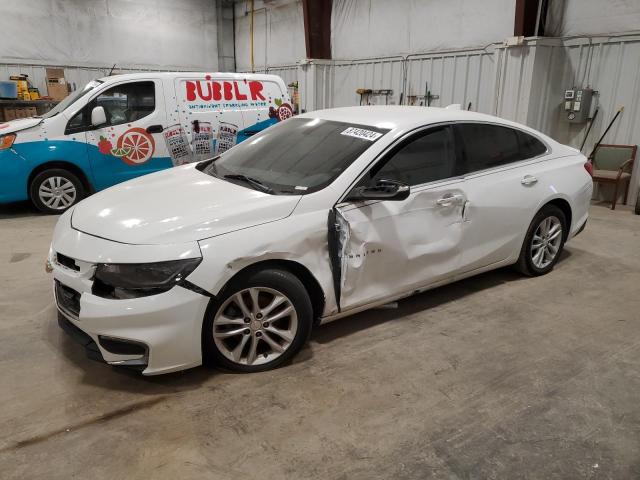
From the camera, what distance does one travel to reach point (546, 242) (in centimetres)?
405

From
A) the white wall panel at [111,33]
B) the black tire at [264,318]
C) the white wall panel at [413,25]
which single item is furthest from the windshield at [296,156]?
the white wall panel at [111,33]

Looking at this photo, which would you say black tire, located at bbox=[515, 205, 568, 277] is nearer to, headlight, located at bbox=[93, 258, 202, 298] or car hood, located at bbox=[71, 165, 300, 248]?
car hood, located at bbox=[71, 165, 300, 248]

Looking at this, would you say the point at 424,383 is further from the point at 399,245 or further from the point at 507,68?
the point at 507,68

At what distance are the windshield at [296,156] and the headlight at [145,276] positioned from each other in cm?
74

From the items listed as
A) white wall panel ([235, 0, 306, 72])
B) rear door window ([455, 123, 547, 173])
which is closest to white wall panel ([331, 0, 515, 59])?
white wall panel ([235, 0, 306, 72])

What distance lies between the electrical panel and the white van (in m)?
4.64

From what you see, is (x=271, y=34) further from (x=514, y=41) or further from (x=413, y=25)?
(x=514, y=41)

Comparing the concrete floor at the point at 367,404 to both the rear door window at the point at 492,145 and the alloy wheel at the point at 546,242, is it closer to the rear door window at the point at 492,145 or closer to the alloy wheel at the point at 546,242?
the alloy wheel at the point at 546,242

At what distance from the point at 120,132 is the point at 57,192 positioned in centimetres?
107

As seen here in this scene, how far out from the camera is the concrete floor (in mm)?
2057

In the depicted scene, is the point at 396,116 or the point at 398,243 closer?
the point at 398,243

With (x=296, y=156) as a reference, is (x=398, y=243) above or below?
below

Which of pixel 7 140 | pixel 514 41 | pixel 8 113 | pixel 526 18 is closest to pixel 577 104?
pixel 514 41

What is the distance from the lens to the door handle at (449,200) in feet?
10.3
